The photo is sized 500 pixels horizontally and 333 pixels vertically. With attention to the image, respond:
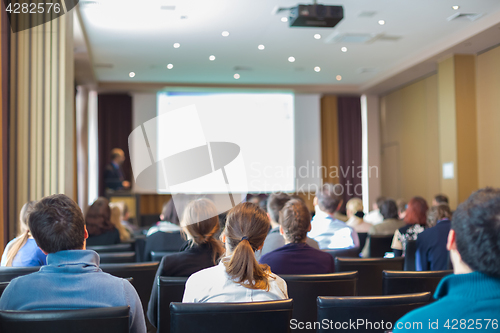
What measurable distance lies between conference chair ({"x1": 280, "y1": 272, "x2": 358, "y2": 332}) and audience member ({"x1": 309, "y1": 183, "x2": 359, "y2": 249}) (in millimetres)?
1507

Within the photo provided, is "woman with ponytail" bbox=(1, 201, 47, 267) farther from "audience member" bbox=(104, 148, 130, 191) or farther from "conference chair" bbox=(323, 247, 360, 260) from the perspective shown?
"audience member" bbox=(104, 148, 130, 191)

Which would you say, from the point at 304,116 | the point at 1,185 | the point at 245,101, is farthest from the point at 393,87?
the point at 1,185

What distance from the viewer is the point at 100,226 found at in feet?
12.6

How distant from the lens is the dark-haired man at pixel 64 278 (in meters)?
1.41

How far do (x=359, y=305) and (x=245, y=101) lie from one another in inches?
332

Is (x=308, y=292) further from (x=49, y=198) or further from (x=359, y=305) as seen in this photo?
(x=49, y=198)

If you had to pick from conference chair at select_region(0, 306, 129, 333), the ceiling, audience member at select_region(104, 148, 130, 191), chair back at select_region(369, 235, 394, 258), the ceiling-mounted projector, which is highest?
the ceiling

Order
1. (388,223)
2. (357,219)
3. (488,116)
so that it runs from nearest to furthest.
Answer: (388,223)
(357,219)
(488,116)

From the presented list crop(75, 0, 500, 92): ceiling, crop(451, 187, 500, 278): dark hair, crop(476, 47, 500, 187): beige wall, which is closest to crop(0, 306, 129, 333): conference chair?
crop(451, 187, 500, 278): dark hair

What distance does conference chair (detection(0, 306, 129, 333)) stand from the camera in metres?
1.26

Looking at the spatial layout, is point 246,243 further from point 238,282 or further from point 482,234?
point 482,234

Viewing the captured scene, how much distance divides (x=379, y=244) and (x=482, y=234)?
304 cm

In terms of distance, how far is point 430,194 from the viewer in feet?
29.1

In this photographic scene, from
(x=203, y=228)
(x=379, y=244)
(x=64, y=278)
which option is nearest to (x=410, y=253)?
(x=379, y=244)
